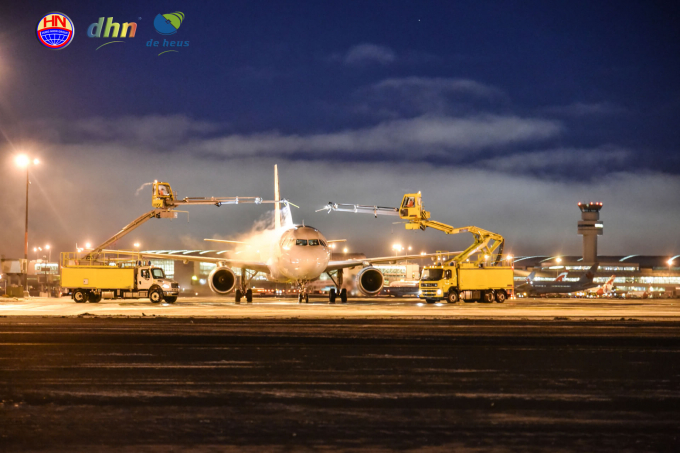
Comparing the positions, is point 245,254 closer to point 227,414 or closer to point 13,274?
point 13,274

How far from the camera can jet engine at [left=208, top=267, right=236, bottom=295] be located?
136 feet

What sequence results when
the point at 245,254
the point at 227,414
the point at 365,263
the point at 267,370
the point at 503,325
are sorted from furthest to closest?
the point at 245,254 → the point at 365,263 → the point at 503,325 → the point at 267,370 → the point at 227,414

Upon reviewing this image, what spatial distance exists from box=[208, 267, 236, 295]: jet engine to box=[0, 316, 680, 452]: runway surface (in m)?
23.5

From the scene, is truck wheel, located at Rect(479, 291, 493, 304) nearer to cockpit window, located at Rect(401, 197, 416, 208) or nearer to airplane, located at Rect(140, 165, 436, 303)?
airplane, located at Rect(140, 165, 436, 303)

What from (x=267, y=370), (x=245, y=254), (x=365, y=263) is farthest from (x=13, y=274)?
(x=267, y=370)

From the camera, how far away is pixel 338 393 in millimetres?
9227

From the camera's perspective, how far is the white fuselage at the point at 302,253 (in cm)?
3688

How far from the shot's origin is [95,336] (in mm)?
17781

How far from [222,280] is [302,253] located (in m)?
7.56

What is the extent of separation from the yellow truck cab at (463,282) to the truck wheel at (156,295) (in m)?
17.6

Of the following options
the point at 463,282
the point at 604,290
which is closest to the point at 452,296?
the point at 463,282

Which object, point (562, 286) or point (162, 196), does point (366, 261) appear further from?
point (562, 286)

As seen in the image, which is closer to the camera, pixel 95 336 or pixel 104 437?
pixel 104 437

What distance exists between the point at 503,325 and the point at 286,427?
16555mm
